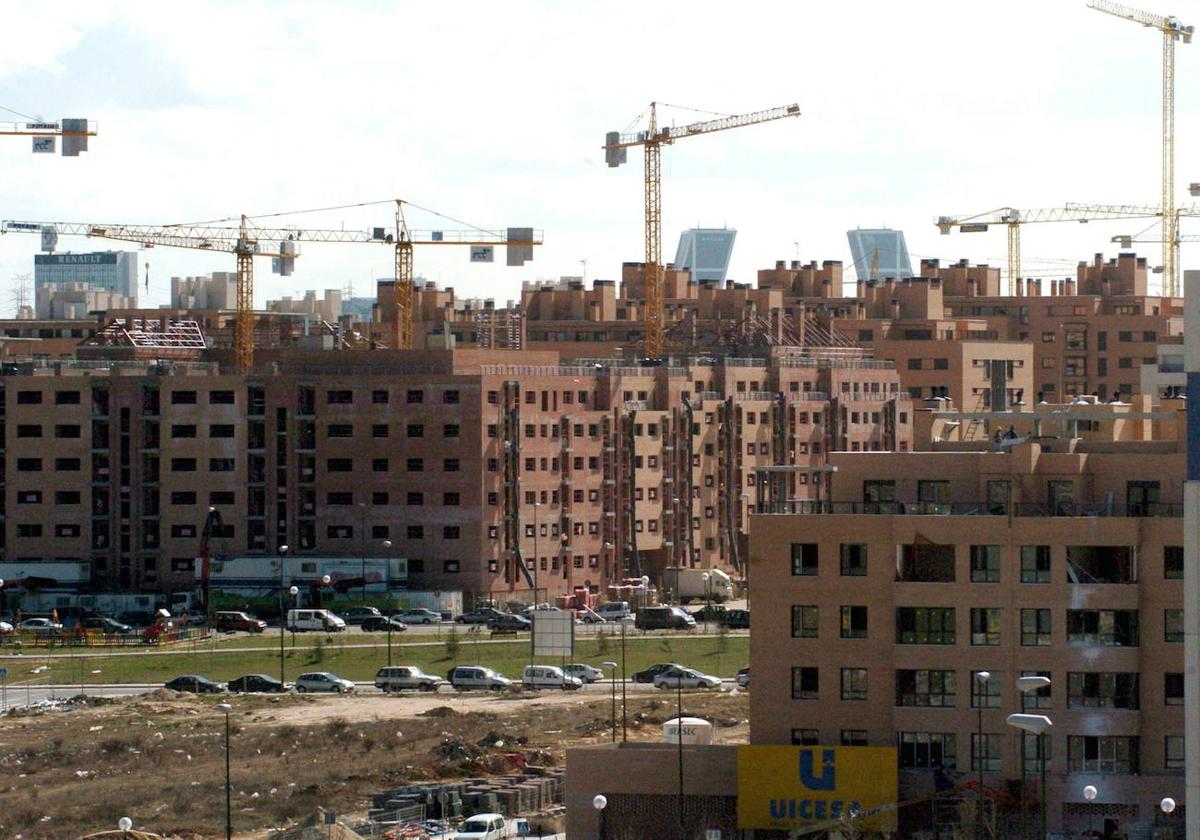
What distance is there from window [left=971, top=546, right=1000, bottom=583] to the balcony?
104 cm

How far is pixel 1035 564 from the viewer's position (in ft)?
216

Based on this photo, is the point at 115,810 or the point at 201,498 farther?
the point at 201,498

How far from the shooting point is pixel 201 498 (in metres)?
145

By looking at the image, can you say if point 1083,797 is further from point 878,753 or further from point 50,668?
point 50,668

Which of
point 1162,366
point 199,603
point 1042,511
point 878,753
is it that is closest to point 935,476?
point 1042,511

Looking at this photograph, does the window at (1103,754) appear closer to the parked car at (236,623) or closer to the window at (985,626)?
the window at (985,626)

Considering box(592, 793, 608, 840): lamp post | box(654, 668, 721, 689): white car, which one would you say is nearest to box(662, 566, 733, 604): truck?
box(654, 668, 721, 689): white car

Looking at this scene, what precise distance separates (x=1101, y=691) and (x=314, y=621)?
66.7 meters

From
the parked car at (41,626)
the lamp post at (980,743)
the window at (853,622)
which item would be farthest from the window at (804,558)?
the parked car at (41,626)

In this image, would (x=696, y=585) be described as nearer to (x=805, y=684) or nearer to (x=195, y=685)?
(x=195, y=685)

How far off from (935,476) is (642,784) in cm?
1067

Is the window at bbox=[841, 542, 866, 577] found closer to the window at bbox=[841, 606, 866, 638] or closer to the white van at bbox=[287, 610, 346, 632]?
the window at bbox=[841, 606, 866, 638]

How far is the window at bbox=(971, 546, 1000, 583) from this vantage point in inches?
2598

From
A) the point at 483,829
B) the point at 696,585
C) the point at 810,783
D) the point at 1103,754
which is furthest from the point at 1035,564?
the point at 696,585
